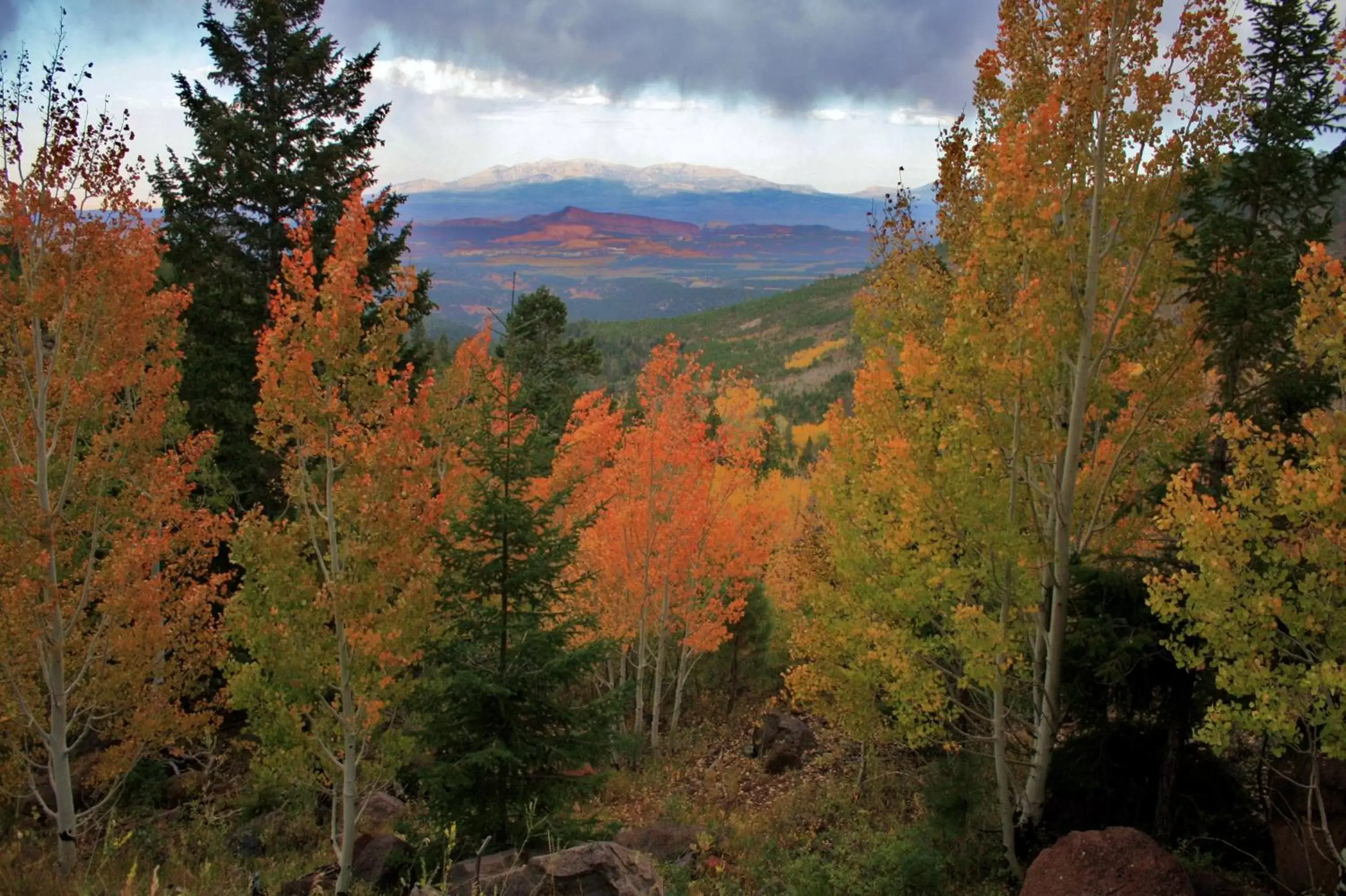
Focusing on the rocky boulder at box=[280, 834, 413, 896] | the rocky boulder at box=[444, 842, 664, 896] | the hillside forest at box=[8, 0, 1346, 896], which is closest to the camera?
the rocky boulder at box=[444, 842, 664, 896]

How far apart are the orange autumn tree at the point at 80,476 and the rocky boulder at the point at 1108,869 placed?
435 inches

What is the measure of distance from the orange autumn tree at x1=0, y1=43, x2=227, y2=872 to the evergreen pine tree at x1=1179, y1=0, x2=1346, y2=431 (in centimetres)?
1340

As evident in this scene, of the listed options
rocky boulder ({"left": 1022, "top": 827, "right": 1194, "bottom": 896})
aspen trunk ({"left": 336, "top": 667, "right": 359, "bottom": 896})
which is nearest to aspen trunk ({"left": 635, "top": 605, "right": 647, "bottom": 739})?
aspen trunk ({"left": 336, "top": 667, "right": 359, "bottom": 896})

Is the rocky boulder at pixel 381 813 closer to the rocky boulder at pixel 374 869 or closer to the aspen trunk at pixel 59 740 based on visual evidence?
the rocky boulder at pixel 374 869

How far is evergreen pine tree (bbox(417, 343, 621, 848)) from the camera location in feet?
31.8

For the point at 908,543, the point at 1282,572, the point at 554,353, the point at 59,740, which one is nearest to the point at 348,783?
the point at 59,740

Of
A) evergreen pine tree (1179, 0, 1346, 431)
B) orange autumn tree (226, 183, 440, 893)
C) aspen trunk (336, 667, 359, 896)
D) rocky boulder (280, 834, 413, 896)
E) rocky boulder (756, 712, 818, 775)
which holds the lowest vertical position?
rocky boulder (756, 712, 818, 775)

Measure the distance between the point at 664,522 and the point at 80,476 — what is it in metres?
11.6

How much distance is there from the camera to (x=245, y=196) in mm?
16609

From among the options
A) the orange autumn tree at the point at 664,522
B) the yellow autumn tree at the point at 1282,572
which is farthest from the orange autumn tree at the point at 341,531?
the yellow autumn tree at the point at 1282,572

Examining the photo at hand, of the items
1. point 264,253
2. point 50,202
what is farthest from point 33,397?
point 264,253

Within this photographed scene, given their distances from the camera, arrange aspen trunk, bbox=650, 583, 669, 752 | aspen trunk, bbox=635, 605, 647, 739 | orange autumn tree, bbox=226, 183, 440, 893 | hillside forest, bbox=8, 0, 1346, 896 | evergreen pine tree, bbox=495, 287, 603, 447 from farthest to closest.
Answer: evergreen pine tree, bbox=495, 287, 603, 447
aspen trunk, bbox=635, 605, 647, 739
aspen trunk, bbox=650, 583, 669, 752
orange autumn tree, bbox=226, 183, 440, 893
hillside forest, bbox=8, 0, 1346, 896

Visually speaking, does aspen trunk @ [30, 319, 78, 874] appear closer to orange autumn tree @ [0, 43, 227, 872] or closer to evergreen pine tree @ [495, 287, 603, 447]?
orange autumn tree @ [0, 43, 227, 872]

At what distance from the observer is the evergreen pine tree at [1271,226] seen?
9891 millimetres
